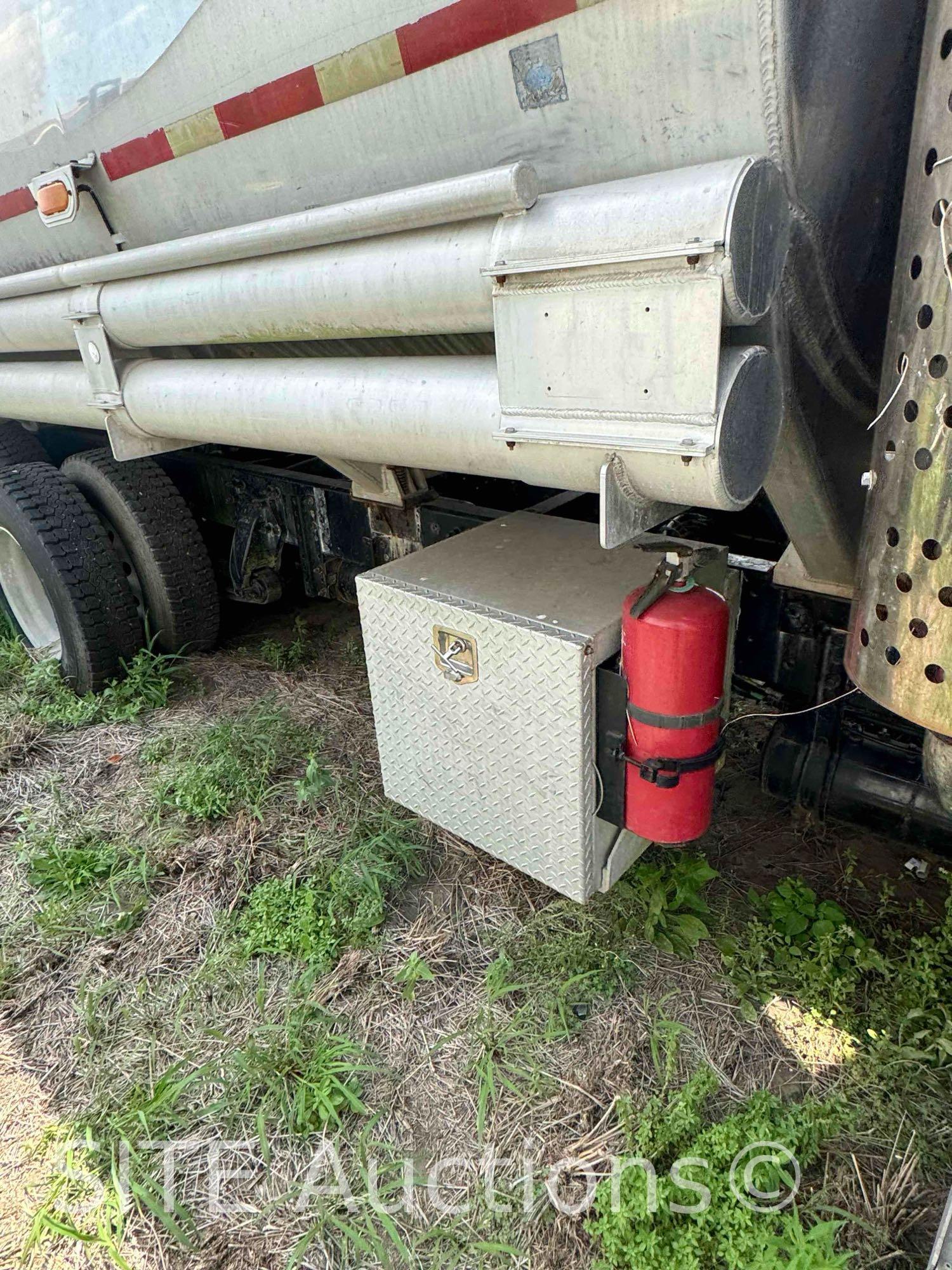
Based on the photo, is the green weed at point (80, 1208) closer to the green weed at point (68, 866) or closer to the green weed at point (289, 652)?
the green weed at point (68, 866)

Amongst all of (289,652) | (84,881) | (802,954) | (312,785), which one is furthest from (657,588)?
(289,652)

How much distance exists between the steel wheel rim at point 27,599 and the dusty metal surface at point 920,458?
11.4ft

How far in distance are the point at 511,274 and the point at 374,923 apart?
1.70 meters

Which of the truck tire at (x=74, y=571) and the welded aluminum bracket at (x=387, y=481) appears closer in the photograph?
the welded aluminum bracket at (x=387, y=481)

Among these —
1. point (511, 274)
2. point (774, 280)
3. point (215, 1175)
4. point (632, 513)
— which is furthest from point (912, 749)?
point (215, 1175)

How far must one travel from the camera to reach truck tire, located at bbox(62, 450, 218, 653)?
3461mm

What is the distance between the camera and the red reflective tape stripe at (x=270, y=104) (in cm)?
170

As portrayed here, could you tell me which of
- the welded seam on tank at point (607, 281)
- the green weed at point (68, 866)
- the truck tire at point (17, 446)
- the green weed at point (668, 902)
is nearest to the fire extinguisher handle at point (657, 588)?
the welded seam on tank at point (607, 281)

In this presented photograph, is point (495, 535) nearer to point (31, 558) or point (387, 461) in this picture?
point (387, 461)

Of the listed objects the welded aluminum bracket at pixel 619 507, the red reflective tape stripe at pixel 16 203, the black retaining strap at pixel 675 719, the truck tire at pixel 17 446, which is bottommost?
the black retaining strap at pixel 675 719

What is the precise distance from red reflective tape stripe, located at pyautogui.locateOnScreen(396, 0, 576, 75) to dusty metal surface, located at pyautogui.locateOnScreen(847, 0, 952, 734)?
0.58 metres

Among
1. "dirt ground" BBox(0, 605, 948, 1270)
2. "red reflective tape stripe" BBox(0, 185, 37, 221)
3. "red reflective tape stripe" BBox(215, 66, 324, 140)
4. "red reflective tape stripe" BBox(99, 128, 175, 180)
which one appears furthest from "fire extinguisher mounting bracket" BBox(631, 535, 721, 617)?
"red reflective tape stripe" BBox(0, 185, 37, 221)

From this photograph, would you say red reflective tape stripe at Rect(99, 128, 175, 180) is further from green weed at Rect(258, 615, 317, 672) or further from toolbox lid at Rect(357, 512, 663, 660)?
green weed at Rect(258, 615, 317, 672)

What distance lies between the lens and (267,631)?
416 cm
